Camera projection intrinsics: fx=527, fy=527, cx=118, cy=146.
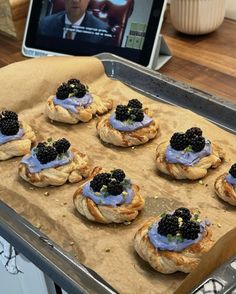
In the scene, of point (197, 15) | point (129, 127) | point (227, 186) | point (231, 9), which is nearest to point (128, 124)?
point (129, 127)

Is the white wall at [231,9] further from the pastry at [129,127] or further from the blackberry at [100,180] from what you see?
the blackberry at [100,180]

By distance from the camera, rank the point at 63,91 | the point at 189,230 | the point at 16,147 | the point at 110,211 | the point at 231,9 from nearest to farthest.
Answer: the point at 189,230 → the point at 110,211 → the point at 16,147 → the point at 63,91 → the point at 231,9

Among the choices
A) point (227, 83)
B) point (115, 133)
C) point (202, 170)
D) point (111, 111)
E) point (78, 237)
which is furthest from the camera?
point (227, 83)

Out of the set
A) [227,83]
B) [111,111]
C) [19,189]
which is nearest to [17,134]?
[19,189]

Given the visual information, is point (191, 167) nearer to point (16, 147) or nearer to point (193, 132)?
point (193, 132)

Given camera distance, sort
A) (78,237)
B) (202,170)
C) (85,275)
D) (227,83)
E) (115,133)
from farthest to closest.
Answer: (227,83)
(115,133)
(202,170)
(78,237)
(85,275)

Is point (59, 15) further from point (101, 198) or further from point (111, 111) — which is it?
point (101, 198)
